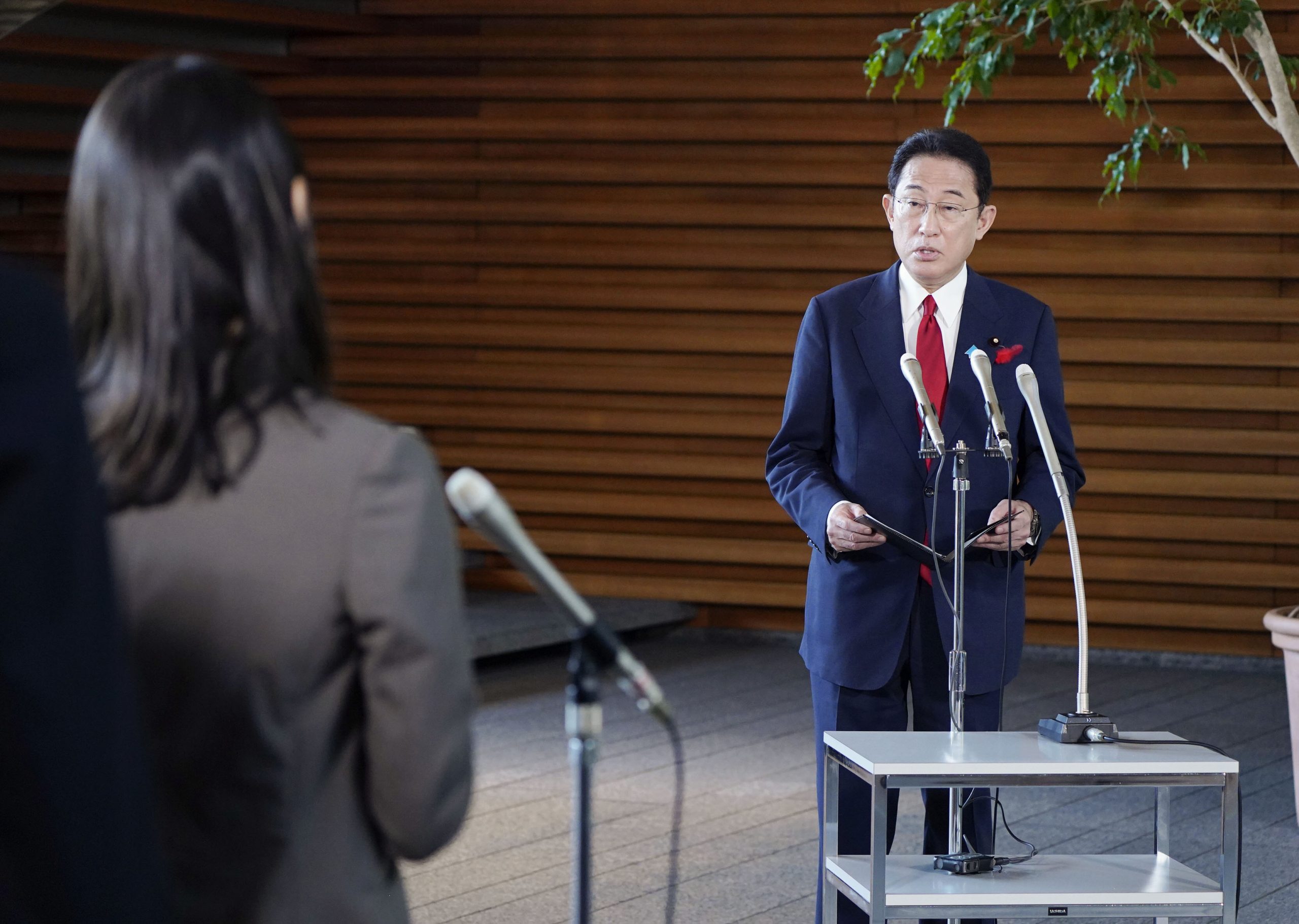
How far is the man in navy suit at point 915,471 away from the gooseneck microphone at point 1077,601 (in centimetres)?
23

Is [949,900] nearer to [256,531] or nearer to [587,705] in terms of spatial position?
[587,705]

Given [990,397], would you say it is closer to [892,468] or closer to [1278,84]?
Result: [892,468]

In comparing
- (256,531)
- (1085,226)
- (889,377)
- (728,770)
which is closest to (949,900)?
(889,377)

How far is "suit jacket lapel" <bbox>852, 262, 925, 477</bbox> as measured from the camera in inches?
108

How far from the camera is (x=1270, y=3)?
250 inches

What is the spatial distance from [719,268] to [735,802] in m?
3.28

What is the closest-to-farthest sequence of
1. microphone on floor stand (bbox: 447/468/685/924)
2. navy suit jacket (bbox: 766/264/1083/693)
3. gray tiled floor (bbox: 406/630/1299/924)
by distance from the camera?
microphone on floor stand (bbox: 447/468/685/924) < navy suit jacket (bbox: 766/264/1083/693) < gray tiled floor (bbox: 406/630/1299/924)

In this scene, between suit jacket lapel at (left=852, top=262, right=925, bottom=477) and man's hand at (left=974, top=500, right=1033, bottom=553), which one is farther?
suit jacket lapel at (left=852, top=262, right=925, bottom=477)

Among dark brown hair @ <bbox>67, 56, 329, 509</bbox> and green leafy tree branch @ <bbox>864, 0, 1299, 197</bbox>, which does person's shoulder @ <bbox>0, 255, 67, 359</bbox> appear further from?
green leafy tree branch @ <bbox>864, 0, 1299, 197</bbox>

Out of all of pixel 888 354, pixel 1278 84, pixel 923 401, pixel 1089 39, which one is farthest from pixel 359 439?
pixel 1278 84

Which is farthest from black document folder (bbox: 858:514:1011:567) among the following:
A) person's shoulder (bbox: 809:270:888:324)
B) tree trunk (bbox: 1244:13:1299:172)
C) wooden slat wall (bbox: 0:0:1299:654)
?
wooden slat wall (bbox: 0:0:1299:654)

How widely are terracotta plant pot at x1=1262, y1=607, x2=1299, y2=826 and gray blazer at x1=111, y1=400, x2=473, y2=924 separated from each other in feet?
11.0

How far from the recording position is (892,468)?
2.74 m

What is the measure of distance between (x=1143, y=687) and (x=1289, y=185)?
7.45 feet
